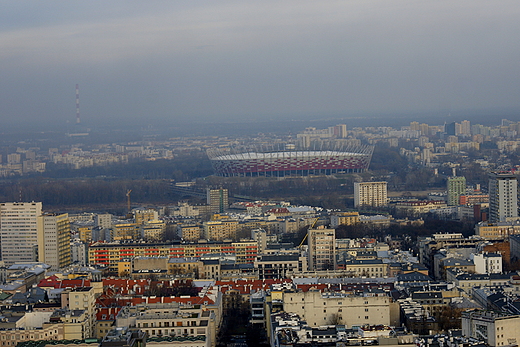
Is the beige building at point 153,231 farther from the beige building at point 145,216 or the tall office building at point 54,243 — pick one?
the tall office building at point 54,243

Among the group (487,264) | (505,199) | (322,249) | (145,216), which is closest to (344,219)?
(505,199)

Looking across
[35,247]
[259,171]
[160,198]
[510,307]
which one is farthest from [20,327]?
[259,171]

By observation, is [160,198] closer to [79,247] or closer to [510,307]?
[79,247]

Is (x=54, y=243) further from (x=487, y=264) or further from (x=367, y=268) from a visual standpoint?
(x=487, y=264)

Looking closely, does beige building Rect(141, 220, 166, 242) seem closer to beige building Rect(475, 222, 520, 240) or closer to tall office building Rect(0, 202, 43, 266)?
tall office building Rect(0, 202, 43, 266)

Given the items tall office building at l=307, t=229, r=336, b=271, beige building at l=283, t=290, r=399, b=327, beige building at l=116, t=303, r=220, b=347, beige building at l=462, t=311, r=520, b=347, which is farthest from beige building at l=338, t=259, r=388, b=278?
beige building at l=462, t=311, r=520, b=347

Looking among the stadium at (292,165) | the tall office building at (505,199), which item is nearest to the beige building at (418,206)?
the tall office building at (505,199)
